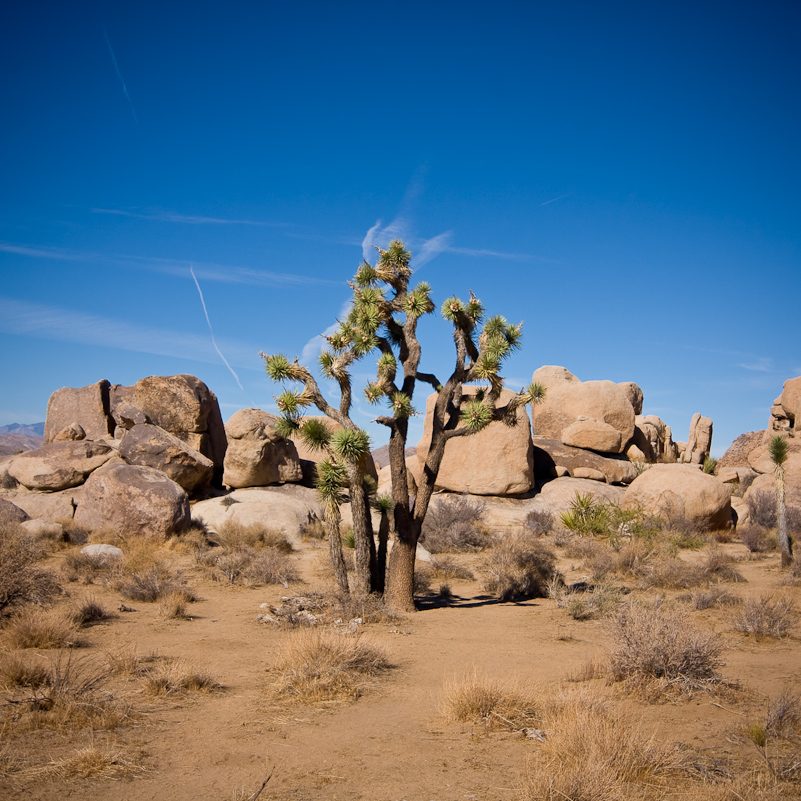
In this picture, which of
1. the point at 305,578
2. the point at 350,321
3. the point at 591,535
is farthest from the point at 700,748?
the point at 591,535

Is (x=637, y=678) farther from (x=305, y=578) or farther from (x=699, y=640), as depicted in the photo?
(x=305, y=578)

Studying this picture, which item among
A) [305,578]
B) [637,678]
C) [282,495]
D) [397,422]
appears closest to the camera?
[637,678]

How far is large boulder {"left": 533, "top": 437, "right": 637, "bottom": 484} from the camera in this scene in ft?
81.7

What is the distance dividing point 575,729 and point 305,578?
9788 millimetres

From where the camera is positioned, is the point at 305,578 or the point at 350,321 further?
the point at 305,578

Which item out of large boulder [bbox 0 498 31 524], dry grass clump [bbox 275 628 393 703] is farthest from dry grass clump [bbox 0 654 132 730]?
large boulder [bbox 0 498 31 524]

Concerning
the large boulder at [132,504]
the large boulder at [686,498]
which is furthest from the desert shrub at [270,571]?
the large boulder at [686,498]

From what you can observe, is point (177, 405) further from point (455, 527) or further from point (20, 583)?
point (20, 583)

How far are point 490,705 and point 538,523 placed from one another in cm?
1498

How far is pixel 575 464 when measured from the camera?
25.3 m

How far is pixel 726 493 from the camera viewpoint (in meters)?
19.9

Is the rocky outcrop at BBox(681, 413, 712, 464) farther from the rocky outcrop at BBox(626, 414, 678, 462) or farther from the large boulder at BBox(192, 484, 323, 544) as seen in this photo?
the large boulder at BBox(192, 484, 323, 544)

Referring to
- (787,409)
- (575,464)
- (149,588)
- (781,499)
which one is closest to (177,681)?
(149,588)

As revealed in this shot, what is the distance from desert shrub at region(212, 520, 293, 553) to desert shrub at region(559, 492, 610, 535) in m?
8.70
